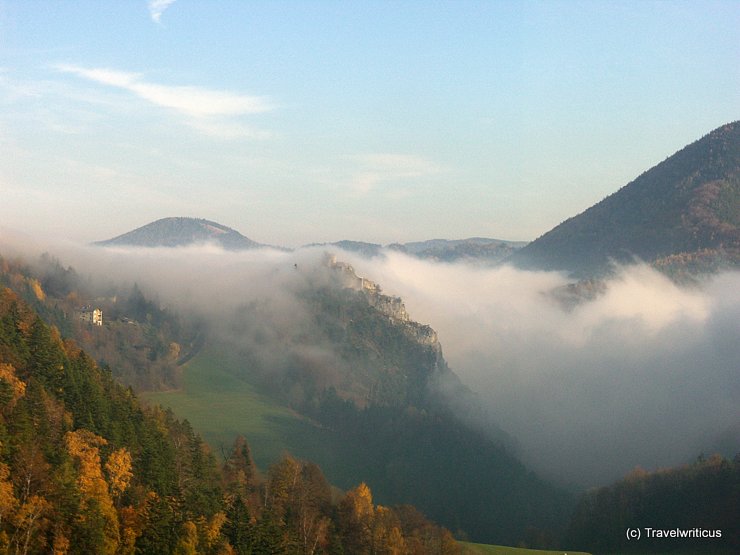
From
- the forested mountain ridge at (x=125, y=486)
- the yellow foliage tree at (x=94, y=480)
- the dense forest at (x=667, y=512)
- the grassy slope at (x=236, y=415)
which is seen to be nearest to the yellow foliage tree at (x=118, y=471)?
the forested mountain ridge at (x=125, y=486)

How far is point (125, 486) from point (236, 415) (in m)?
86.6

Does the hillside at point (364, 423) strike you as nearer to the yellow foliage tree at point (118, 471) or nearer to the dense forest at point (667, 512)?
the dense forest at point (667, 512)

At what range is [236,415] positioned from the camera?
454ft

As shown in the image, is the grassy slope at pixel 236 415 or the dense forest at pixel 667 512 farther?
the grassy slope at pixel 236 415

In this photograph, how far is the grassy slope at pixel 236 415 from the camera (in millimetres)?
125188

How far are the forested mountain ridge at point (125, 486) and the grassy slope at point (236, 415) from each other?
4036 cm

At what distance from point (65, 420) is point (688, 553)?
62.6 m

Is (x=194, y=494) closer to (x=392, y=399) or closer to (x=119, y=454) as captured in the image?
(x=119, y=454)

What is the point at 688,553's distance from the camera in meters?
89.9

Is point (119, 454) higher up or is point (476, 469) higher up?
point (119, 454)

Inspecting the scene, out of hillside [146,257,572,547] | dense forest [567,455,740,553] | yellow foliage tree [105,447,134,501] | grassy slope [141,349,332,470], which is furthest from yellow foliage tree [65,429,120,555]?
dense forest [567,455,740,553]

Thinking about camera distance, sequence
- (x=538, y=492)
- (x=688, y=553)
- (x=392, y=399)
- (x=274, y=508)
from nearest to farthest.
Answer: (x=274, y=508) < (x=688, y=553) < (x=538, y=492) < (x=392, y=399)

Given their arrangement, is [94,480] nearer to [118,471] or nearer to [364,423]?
[118,471]

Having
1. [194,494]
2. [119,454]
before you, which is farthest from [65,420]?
[194,494]
